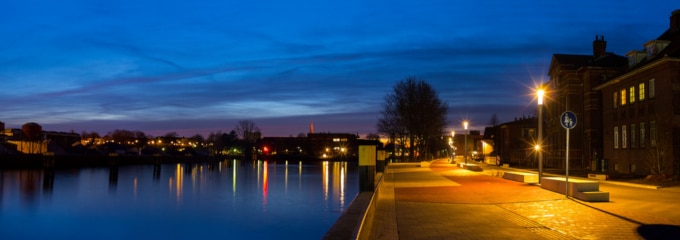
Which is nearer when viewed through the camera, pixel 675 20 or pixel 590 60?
pixel 675 20

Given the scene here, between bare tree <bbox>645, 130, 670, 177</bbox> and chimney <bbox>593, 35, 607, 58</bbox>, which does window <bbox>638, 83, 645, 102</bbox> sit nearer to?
bare tree <bbox>645, 130, 670, 177</bbox>

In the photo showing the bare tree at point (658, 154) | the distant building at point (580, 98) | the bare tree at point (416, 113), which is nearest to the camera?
the bare tree at point (658, 154)

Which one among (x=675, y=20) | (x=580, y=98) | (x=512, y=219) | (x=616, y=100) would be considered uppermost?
(x=675, y=20)

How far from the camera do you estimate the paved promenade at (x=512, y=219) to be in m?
11.3

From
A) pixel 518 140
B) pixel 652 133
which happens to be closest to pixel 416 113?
pixel 518 140

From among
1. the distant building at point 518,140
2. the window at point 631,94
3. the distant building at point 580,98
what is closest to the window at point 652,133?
the window at point 631,94

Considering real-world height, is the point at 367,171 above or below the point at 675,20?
below

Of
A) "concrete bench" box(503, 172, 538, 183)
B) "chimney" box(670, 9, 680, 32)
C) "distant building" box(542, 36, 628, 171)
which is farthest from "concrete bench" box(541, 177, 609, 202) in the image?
"distant building" box(542, 36, 628, 171)

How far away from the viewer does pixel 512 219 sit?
13.6 metres

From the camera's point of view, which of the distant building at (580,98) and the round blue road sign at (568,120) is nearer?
the round blue road sign at (568,120)

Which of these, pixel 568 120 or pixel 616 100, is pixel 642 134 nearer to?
pixel 616 100

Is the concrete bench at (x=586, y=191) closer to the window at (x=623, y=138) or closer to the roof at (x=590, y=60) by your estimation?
the window at (x=623, y=138)

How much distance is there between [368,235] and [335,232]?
1.79m

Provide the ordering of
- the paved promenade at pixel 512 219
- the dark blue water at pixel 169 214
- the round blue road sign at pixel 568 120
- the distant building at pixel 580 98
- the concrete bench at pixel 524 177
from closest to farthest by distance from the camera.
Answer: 1. the paved promenade at pixel 512 219
2. the round blue road sign at pixel 568 120
3. the dark blue water at pixel 169 214
4. the concrete bench at pixel 524 177
5. the distant building at pixel 580 98
